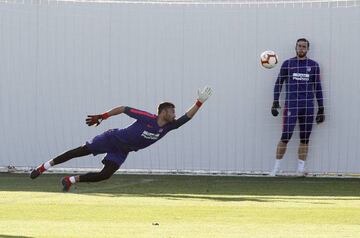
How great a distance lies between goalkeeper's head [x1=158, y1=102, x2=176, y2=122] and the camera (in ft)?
53.4

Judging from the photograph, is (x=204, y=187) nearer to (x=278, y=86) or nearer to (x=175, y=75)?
(x=278, y=86)

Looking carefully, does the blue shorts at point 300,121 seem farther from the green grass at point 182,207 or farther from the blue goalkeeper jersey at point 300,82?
the green grass at point 182,207

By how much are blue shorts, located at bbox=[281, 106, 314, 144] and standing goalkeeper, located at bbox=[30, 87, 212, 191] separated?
14.2 ft

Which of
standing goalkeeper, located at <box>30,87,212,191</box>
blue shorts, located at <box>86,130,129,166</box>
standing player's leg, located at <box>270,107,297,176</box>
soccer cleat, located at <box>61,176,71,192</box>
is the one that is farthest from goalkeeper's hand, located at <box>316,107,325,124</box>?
soccer cleat, located at <box>61,176,71,192</box>

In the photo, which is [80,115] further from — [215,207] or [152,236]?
[152,236]

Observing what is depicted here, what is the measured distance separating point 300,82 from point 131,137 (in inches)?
188

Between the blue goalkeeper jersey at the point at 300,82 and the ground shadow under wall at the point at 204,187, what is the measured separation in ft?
4.66

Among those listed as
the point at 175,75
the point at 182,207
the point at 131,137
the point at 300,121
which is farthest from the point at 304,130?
the point at 182,207

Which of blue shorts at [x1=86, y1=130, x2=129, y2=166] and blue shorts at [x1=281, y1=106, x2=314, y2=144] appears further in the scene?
blue shorts at [x1=281, y1=106, x2=314, y2=144]

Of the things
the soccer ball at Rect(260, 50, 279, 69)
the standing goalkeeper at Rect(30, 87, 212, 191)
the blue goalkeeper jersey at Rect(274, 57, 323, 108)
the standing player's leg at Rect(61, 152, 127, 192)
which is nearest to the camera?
the standing goalkeeper at Rect(30, 87, 212, 191)

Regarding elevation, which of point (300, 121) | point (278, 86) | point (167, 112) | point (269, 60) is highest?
point (269, 60)

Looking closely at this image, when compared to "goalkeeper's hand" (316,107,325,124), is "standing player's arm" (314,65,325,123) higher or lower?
higher

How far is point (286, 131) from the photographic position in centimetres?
2038

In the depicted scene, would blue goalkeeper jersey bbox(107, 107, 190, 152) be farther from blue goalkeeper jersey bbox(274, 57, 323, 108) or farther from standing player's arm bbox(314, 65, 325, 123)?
standing player's arm bbox(314, 65, 325, 123)
